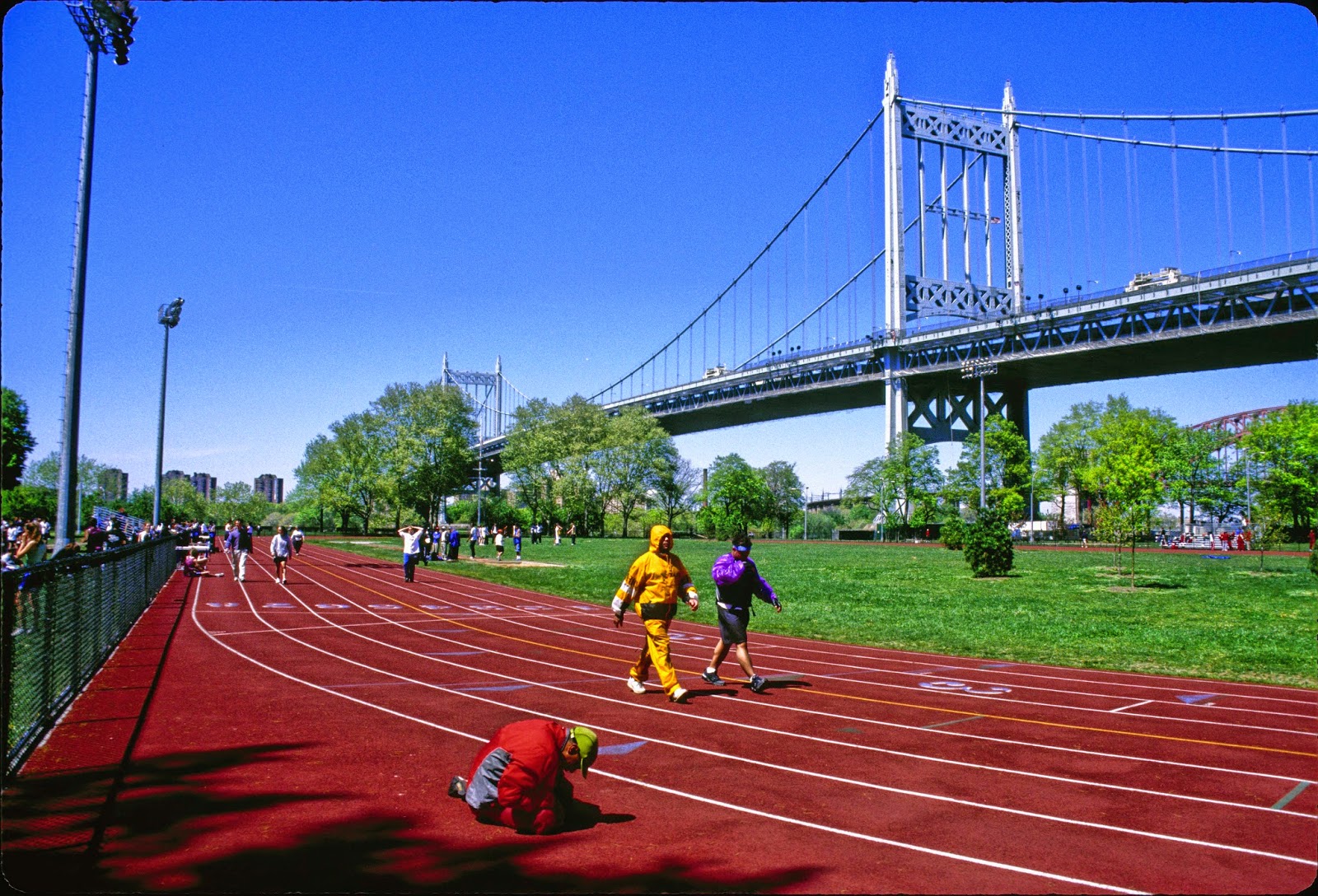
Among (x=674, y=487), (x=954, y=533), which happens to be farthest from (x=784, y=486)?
(x=954, y=533)

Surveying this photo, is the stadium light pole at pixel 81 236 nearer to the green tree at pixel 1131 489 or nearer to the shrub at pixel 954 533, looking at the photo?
the green tree at pixel 1131 489

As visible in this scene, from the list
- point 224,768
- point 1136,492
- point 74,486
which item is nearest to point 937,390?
point 1136,492

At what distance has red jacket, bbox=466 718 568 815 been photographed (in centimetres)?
510

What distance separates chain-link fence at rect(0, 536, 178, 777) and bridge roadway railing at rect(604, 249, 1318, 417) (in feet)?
183

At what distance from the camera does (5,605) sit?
19.2 ft

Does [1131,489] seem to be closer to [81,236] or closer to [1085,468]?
[81,236]

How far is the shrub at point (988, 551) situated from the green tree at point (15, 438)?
69.2 meters

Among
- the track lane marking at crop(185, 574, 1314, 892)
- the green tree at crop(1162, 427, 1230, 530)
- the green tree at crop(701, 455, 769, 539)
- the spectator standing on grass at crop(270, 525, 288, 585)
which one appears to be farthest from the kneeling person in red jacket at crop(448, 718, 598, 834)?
the green tree at crop(701, 455, 769, 539)

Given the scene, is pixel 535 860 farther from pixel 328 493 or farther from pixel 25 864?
pixel 328 493

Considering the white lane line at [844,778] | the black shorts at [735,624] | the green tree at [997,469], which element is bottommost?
the white lane line at [844,778]

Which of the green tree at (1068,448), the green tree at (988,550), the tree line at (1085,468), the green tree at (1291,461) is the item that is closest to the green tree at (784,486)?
the tree line at (1085,468)

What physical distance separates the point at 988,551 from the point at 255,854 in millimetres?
23440

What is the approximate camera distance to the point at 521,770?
5117 mm

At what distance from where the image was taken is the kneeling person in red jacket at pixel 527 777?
5.09m
